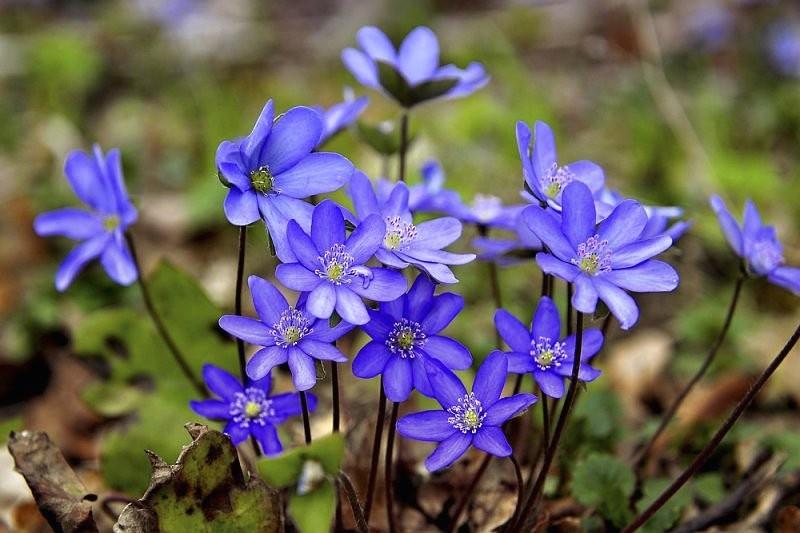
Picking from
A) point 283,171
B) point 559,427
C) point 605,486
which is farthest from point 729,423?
point 283,171

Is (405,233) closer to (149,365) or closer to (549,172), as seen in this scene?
(549,172)

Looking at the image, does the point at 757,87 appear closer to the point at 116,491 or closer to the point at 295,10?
the point at 295,10

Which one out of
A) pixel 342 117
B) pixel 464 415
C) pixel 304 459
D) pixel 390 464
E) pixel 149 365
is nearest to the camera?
pixel 304 459

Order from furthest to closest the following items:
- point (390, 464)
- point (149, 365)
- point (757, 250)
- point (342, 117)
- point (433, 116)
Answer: point (433, 116) < point (149, 365) < point (342, 117) < point (757, 250) < point (390, 464)

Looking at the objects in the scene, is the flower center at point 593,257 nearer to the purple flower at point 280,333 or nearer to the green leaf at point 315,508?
the purple flower at point 280,333

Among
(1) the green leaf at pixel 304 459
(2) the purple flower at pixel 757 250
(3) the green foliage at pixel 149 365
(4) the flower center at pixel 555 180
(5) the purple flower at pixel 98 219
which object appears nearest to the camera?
(1) the green leaf at pixel 304 459

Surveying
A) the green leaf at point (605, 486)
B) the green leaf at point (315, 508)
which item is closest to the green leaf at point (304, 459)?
the green leaf at point (315, 508)
